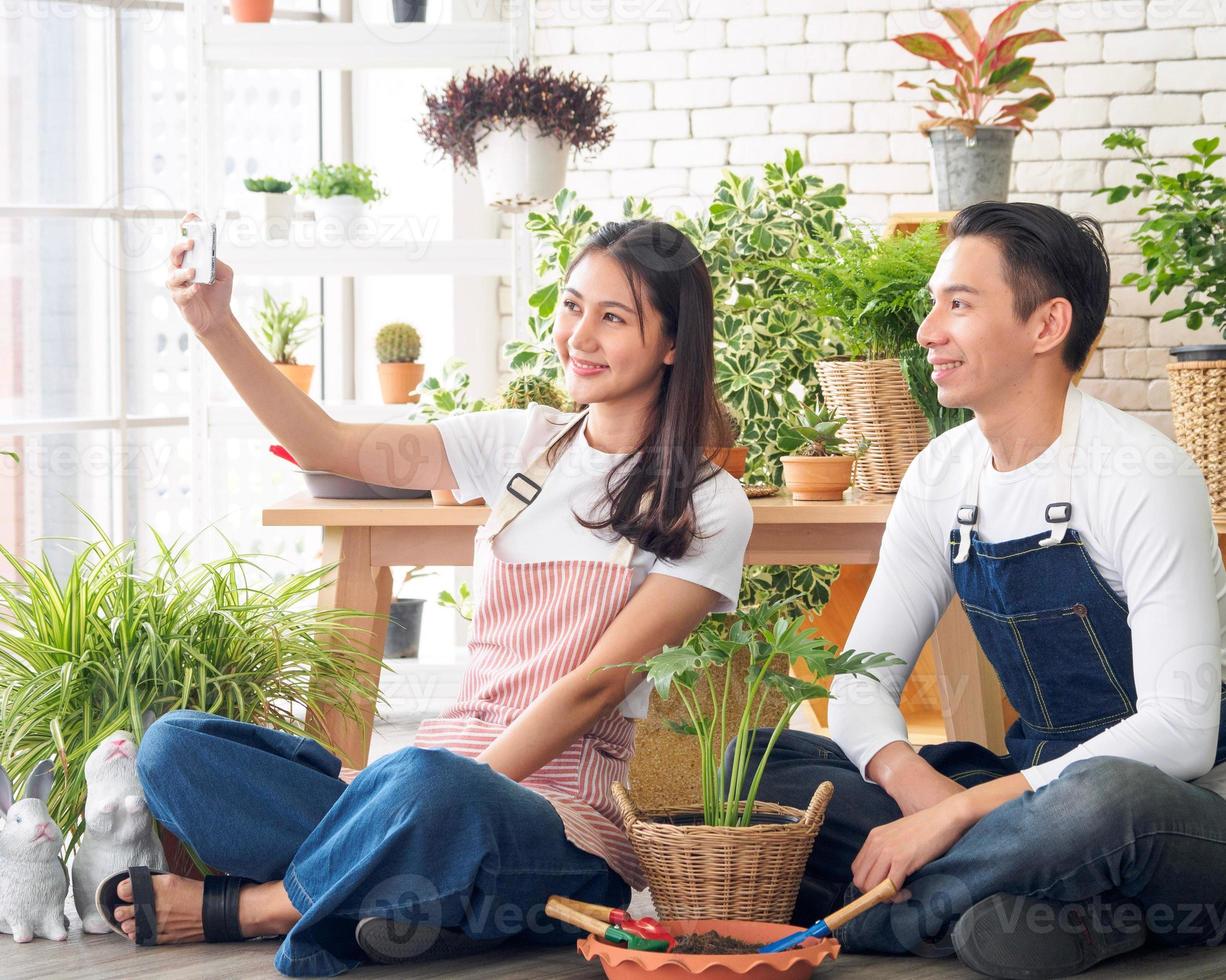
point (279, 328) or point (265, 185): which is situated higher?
point (265, 185)

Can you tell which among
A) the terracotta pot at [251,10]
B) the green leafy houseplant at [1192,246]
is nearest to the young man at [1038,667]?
the green leafy houseplant at [1192,246]

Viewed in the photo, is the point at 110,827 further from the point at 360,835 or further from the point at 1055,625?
the point at 1055,625

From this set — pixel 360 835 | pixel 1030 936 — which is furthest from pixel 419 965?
pixel 1030 936

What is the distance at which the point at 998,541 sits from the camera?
189 centimetres

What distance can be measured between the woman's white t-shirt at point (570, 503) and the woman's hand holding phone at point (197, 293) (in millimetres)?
373

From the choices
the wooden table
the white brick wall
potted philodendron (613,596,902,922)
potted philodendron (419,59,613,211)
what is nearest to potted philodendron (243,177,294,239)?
potted philodendron (419,59,613,211)

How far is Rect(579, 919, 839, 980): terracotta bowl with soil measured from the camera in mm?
1617

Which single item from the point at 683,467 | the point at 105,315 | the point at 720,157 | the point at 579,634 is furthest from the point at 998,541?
the point at 105,315

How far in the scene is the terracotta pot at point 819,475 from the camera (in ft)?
8.14

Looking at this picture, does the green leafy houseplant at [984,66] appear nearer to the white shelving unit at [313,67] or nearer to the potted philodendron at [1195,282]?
the potted philodendron at [1195,282]

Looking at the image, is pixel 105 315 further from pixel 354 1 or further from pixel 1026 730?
pixel 1026 730

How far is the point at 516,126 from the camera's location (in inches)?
126

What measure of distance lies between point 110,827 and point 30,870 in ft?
0.39

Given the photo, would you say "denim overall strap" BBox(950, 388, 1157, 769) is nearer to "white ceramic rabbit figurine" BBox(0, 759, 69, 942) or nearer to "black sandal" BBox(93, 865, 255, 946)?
"black sandal" BBox(93, 865, 255, 946)
